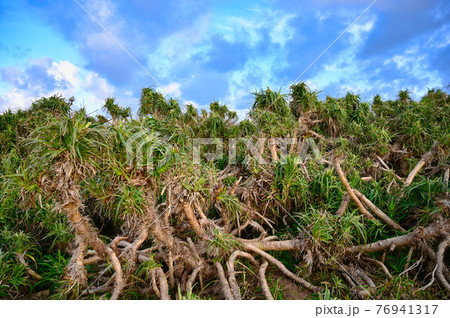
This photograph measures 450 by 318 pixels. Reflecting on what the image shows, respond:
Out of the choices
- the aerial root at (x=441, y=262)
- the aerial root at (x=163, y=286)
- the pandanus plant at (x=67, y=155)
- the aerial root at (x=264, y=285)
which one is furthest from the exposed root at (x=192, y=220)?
the aerial root at (x=441, y=262)

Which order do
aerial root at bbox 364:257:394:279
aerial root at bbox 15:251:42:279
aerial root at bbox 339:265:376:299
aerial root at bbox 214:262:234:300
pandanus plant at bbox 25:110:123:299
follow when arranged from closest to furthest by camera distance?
pandanus plant at bbox 25:110:123:299, aerial root at bbox 214:262:234:300, aerial root at bbox 339:265:376:299, aerial root at bbox 364:257:394:279, aerial root at bbox 15:251:42:279

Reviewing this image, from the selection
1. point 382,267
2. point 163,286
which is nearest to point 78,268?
point 163,286

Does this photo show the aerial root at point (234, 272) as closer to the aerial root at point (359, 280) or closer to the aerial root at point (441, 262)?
the aerial root at point (359, 280)

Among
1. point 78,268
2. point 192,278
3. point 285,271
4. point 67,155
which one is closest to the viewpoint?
point 67,155

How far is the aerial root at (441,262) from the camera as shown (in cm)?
298

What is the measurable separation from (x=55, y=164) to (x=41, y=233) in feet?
10.0

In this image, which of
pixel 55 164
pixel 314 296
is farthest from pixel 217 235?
pixel 55 164

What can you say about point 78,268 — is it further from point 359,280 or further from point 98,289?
point 359,280

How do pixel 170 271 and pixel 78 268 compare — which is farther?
pixel 170 271

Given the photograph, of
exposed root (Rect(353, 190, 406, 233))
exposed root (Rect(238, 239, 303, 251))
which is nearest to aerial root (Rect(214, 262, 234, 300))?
exposed root (Rect(238, 239, 303, 251))

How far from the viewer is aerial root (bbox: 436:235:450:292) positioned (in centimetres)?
298

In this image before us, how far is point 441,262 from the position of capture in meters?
3.11

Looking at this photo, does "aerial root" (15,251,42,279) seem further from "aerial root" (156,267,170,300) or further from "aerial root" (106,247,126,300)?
"aerial root" (156,267,170,300)
